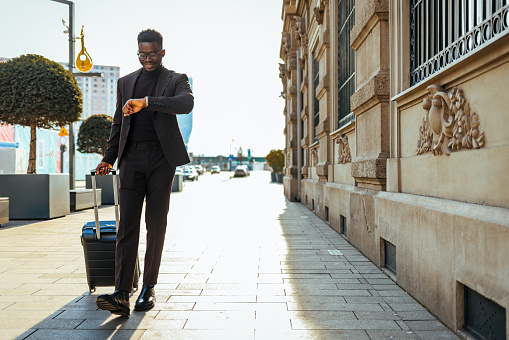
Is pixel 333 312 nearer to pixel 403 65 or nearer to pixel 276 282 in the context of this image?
pixel 276 282

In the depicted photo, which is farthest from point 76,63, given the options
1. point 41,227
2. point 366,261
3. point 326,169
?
point 366,261

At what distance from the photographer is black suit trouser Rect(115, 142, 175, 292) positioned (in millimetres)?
3627

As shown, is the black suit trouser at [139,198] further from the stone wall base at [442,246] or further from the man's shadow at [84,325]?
the stone wall base at [442,246]

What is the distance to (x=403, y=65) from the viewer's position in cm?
486

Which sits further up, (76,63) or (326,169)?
(76,63)

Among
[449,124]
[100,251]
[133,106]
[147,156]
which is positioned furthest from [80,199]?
[449,124]

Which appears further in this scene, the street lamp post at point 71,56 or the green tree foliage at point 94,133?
the green tree foliage at point 94,133

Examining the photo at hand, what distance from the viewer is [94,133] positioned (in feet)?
94.7

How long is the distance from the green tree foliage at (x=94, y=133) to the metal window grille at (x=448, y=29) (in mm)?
25830

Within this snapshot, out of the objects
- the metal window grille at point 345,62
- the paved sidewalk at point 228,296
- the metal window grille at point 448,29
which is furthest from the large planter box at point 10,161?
the metal window grille at point 448,29

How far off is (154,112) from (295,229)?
5.64 m

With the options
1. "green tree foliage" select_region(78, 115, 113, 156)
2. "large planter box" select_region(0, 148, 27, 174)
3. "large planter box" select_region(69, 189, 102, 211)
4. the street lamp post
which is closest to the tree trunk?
"large planter box" select_region(69, 189, 102, 211)

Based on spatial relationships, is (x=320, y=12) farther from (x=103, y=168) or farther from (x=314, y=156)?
(x=103, y=168)

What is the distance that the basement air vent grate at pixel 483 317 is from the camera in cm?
270
